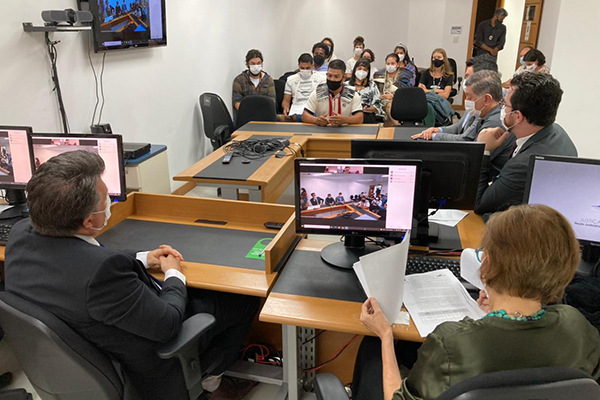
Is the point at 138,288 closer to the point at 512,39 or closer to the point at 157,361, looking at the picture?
the point at 157,361

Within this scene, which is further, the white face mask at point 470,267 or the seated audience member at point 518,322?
the white face mask at point 470,267

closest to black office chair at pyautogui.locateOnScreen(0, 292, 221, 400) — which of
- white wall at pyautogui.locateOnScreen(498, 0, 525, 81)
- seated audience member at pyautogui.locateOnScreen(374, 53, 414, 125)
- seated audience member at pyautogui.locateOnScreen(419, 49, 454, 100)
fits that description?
seated audience member at pyautogui.locateOnScreen(374, 53, 414, 125)

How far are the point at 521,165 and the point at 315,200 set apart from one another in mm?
1028

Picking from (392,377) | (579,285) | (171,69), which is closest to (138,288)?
(392,377)

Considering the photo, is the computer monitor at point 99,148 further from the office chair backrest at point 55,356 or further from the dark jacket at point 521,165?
the dark jacket at point 521,165

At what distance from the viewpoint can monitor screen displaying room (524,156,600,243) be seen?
5.50 feet

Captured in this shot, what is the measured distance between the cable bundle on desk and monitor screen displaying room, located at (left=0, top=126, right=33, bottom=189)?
1438 millimetres

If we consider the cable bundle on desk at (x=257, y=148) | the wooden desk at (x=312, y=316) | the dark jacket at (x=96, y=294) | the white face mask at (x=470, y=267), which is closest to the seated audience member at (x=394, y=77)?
the cable bundle on desk at (x=257, y=148)

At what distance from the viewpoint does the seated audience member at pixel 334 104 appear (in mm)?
4152

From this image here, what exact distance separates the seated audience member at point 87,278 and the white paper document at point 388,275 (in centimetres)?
66

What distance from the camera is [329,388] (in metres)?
1.28

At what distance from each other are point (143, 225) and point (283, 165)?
1.17m

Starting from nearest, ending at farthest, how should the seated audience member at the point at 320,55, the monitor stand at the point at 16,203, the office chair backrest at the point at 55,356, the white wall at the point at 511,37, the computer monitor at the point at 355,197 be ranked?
the office chair backrest at the point at 55,356 < the computer monitor at the point at 355,197 < the monitor stand at the point at 16,203 < the seated audience member at the point at 320,55 < the white wall at the point at 511,37

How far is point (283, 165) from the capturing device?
316 centimetres
